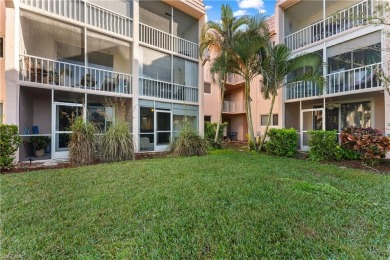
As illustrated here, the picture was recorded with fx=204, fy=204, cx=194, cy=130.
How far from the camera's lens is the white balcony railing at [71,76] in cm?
822

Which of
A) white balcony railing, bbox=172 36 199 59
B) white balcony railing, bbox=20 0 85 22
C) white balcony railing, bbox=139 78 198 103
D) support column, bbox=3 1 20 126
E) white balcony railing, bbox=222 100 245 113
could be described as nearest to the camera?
support column, bbox=3 1 20 126

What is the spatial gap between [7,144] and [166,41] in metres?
9.69

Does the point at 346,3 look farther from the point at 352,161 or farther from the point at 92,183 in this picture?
the point at 92,183

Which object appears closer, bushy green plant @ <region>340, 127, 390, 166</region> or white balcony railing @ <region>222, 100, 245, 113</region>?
bushy green plant @ <region>340, 127, 390, 166</region>

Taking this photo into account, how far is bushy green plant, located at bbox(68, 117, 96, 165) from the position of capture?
7.25 metres

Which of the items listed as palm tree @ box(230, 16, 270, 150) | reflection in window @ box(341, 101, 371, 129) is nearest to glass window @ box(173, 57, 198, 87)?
palm tree @ box(230, 16, 270, 150)

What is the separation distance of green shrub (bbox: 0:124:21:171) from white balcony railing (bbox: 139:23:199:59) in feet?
26.0

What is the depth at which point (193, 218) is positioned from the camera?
114 inches

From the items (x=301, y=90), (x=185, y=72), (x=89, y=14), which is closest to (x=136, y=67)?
(x=89, y=14)

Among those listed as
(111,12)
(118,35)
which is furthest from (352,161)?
(111,12)

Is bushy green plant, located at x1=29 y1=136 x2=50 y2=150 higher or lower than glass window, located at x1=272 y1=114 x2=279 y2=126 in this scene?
lower

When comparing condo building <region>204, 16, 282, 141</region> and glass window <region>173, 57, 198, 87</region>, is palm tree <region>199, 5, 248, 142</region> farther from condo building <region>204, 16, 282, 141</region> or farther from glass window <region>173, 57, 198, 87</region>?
condo building <region>204, 16, 282, 141</region>

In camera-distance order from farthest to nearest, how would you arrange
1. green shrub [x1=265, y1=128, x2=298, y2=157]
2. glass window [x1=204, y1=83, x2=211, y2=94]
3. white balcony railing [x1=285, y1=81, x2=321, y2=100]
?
1. glass window [x1=204, y1=83, x2=211, y2=94]
2. white balcony railing [x1=285, y1=81, x2=321, y2=100]
3. green shrub [x1=265, y1=128, x2=298, y2=157]

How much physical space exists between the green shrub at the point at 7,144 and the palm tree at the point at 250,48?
984cm
